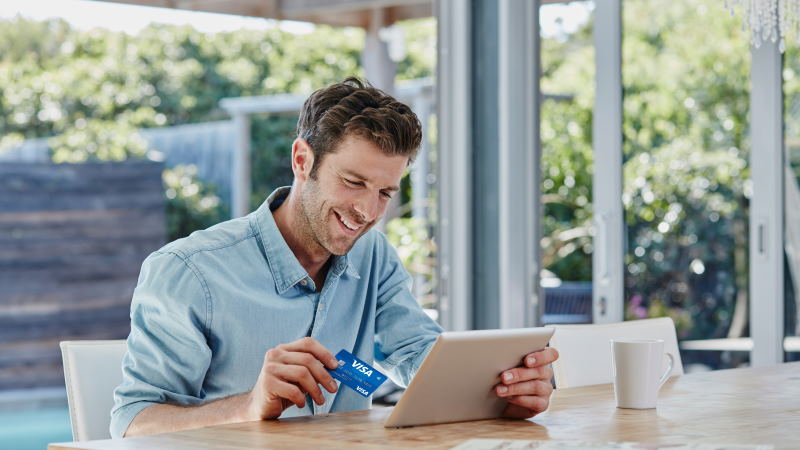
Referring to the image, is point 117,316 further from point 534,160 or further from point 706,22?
point 706,22

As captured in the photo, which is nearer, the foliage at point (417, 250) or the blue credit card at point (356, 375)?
the blue credit card at point (356, 375)

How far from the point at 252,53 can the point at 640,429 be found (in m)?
8.30

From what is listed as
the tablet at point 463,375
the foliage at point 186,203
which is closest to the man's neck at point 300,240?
the tablet at point 463,375

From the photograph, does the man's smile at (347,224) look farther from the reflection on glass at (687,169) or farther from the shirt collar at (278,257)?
the reflection on glass at (687,169)

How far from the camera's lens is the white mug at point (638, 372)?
5.06ft

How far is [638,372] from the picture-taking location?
1549 millimetres

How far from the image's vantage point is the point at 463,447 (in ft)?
4.00

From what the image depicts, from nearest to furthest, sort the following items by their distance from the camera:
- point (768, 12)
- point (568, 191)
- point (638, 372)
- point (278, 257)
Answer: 1. point (638, 372)
2. point (278, 257)
3. point (768, 12)
4. point (568, 191)

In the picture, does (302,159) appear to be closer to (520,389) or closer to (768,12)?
(520,389)

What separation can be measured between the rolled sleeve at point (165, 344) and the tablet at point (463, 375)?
1.02 feet

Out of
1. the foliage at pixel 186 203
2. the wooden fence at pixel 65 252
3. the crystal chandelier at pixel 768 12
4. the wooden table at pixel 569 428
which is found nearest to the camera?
the wooden table at pixel 569 428

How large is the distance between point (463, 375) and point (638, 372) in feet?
1.04

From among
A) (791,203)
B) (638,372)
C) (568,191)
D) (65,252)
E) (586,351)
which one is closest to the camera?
(638,372)

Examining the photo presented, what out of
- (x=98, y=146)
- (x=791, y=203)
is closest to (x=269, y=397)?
(x=791, y=203)
